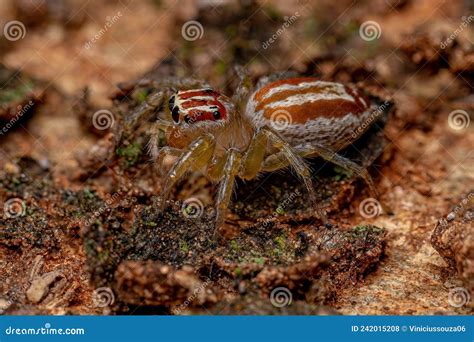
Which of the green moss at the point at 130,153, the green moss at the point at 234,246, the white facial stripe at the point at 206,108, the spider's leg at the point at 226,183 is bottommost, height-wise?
the green moss at the point at 234,246

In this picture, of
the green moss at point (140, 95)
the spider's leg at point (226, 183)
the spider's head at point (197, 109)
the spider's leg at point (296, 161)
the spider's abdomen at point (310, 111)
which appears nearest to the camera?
the spider's leg at point (226, 183)

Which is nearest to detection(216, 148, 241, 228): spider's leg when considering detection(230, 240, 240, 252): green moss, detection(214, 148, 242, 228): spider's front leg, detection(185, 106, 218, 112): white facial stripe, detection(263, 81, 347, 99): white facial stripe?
detection(214, 148, 242, 228): spider's front leg

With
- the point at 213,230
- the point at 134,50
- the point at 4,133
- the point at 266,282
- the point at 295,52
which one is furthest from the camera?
the point at 134,50

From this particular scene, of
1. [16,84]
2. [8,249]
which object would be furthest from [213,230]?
[16,84]

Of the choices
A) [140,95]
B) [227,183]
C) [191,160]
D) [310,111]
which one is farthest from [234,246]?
[140,95]

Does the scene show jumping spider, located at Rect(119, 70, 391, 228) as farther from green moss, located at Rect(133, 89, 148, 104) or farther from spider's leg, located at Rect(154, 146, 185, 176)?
green moss, located at Rect(133, 89, 148, 104)

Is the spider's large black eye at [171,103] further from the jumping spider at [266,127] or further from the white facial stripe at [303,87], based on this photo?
the white facial stripe at [303,87]

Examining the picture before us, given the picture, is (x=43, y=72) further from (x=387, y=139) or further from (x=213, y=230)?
Result: (x=387, y=139)

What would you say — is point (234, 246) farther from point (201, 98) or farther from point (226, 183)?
point (201, 98)

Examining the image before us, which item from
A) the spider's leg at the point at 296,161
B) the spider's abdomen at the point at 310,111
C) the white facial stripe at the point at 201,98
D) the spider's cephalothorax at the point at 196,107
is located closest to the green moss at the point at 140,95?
the spider's cephalothorax at the point at 196,107
